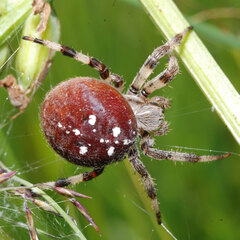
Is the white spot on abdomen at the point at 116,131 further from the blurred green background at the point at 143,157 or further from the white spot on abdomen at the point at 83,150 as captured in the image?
the blurred green background at the point at 143,157

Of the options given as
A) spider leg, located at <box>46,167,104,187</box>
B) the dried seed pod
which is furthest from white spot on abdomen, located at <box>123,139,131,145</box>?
the dried seed pod

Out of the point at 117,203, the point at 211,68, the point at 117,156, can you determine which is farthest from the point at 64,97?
the point at 117,203

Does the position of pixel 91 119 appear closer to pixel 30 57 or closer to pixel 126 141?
pixel 126 141

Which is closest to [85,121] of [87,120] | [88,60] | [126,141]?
[87,120]

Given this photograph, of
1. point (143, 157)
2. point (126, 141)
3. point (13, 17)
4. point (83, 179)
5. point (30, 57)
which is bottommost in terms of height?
point (143, 157)

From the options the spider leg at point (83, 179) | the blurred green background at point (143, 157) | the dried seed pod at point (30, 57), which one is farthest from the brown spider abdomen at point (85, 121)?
the blurred green background at point (143, 157)

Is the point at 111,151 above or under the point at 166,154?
above
